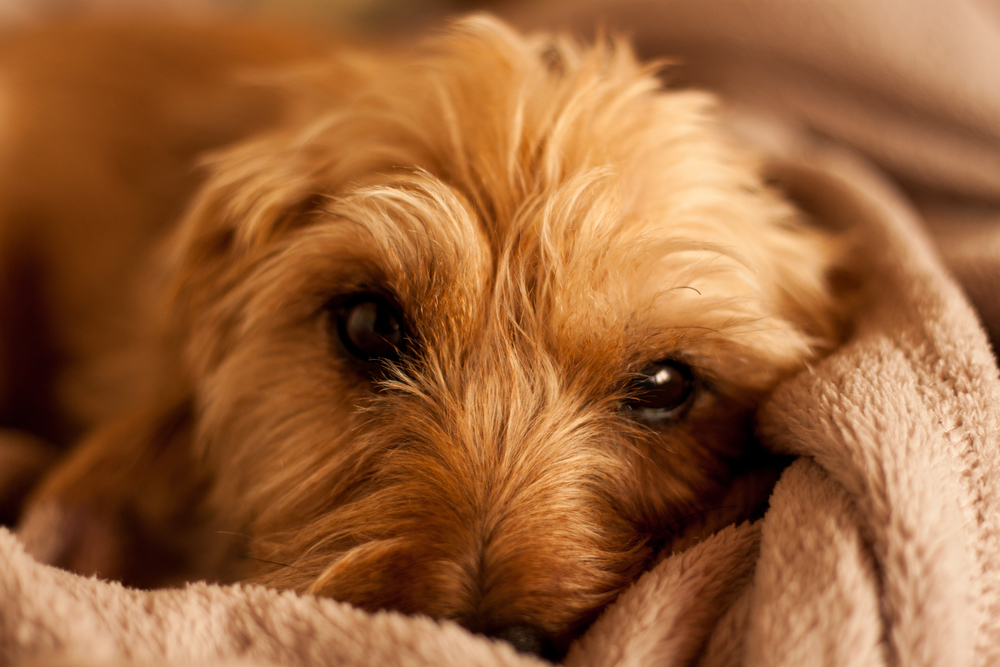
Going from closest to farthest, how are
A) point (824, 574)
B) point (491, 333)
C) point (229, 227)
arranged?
point (824, 574) < point (491, 333) < point (229, 227)

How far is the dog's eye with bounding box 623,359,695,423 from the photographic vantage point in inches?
49.1

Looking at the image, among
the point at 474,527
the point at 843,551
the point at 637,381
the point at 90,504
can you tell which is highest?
the point at 637,381

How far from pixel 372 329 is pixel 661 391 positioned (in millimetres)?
503

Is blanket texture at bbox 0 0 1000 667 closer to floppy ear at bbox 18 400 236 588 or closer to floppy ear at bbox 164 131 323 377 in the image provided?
floppy ear at bbox 18 400 236 588

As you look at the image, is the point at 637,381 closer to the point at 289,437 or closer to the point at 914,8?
the point at 289,437

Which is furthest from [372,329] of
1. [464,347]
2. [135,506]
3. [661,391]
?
[135,506]

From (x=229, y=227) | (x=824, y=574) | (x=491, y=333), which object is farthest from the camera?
(x=229, y=227)

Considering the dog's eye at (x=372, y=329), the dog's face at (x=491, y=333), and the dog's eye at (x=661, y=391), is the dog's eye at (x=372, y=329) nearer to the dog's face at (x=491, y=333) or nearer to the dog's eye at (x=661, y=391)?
the dog's face at (x=491, y=333)

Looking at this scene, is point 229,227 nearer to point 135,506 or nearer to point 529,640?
point 135,506

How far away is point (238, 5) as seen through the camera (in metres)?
3.25

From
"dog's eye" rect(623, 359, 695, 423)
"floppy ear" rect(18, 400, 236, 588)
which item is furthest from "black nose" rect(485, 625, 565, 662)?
"floppy ear" rect(18, 400, 236, 588)

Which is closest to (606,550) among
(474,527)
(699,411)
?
(474,527)

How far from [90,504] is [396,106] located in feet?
3.18

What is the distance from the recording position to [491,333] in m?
1.17
